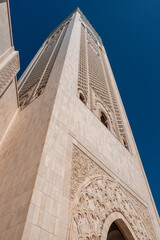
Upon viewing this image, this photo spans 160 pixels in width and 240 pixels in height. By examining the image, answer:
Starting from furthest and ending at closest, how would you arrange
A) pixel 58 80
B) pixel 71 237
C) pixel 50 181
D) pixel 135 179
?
pixel 135 179 → pixel 58 80 → pixel 50 181 → pixel 71 237

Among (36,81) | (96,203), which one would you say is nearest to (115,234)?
(96,203)

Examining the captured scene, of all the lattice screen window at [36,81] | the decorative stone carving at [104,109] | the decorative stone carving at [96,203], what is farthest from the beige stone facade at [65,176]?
the decorative stone carving at [104,109]

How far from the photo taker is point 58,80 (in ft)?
13.1

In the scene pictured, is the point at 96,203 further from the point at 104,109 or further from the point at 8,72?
the point at 104,109

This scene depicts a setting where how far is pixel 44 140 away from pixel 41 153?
0.22m

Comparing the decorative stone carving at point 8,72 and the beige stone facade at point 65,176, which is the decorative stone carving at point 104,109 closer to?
the beige stone facade at point 65,176

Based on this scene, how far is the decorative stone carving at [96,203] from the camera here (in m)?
2.33

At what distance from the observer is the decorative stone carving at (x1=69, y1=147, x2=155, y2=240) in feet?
7.64

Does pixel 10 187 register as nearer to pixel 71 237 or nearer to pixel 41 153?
pixel 41 153

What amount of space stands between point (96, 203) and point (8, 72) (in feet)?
8.89

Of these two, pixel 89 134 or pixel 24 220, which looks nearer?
pixel 24 220

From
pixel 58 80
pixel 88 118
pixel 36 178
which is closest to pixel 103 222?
pixel 36 178

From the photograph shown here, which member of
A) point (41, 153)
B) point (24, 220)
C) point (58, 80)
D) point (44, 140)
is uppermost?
point (58, 80)

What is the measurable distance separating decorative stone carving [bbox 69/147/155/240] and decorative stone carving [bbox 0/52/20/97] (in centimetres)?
171
